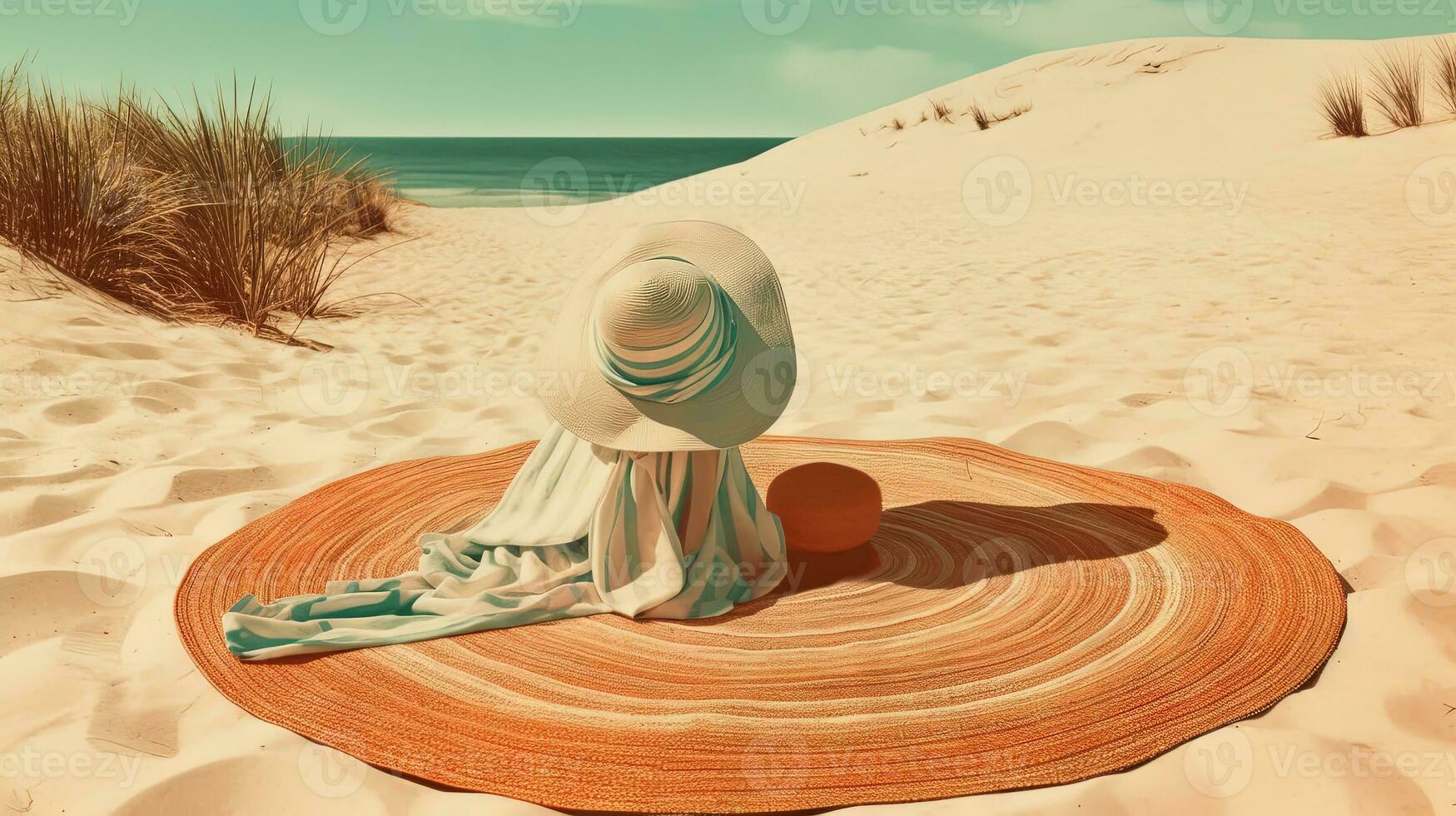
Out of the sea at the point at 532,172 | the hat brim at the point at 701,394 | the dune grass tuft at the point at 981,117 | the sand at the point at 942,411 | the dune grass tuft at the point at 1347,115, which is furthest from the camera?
the sea at the point at 532,172

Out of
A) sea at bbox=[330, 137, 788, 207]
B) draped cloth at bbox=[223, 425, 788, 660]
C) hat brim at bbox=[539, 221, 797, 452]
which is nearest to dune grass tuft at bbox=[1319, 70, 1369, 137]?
hat brim at bbox=[539, 221, 797, 452]

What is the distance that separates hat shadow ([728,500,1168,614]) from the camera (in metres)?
2.96

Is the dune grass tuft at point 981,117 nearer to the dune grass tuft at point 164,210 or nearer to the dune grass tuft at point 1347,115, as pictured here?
the dune grass tuft at point 1347,115

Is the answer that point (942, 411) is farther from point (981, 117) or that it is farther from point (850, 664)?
point (981, 117)

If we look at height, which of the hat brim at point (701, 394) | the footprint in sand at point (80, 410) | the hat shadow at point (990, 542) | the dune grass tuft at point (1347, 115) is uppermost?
the dune grass tuft at point (1347, 115)

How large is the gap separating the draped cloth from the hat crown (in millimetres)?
245

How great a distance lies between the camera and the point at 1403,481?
3.45 meters

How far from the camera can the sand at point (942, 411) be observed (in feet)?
6.64

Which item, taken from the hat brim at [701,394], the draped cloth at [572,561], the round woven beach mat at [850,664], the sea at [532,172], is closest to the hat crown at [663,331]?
the hat brim at [701,394]

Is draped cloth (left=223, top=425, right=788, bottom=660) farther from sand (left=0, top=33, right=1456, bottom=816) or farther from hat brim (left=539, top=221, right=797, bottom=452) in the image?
sand (left=0, top=33, right=1456, bottom=816)

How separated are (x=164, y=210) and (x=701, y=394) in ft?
14.9

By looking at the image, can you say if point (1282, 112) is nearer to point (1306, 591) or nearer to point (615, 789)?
point (1306, 591)

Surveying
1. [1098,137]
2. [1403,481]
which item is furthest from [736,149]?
[1403,481]

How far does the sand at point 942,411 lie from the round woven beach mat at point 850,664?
0.27 feet
